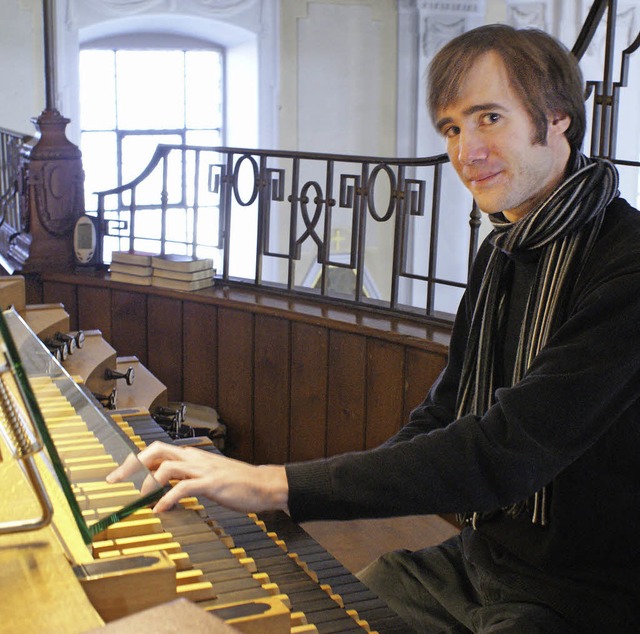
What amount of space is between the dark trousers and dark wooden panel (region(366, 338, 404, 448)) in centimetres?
154

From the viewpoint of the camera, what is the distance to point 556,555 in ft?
5.39

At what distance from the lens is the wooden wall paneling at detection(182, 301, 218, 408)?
418 cm

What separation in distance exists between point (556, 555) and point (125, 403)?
2018 mm

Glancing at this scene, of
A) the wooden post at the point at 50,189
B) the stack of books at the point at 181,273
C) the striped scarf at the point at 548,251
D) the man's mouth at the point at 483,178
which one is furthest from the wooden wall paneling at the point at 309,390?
the man's mouth at the point at 483,178

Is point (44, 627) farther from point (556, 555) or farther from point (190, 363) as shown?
point (190, 363)

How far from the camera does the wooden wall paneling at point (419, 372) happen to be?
11.0 feet

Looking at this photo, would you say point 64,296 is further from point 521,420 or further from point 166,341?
point 521,420

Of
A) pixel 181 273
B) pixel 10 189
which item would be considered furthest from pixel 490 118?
pixel 10 189

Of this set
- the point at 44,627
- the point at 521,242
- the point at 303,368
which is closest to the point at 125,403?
the point at 303,368

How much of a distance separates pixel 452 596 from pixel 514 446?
0.42 meters

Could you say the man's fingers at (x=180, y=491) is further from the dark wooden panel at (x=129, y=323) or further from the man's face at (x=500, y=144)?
the dark wooden panel at (x=129, y=323)

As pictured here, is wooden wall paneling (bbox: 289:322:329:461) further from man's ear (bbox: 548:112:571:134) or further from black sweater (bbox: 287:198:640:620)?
black sweater (bbox: 287:198:640:620)

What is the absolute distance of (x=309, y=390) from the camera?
3871 millimetres

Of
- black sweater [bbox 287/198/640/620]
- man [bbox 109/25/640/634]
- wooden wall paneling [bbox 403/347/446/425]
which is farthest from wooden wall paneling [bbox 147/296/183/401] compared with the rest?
black sweater [bbox 287/198/640/620]
